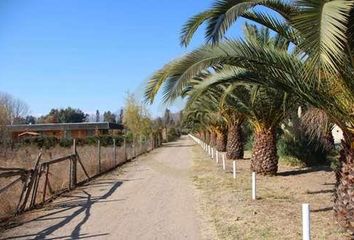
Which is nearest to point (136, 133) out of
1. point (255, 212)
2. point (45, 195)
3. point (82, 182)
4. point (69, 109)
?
point (82, 182)

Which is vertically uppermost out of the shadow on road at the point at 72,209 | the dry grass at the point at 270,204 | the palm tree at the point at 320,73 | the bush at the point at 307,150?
the palm tree at the point at 320,73

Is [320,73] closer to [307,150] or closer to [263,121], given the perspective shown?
[263,121]

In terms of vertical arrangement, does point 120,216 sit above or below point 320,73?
below

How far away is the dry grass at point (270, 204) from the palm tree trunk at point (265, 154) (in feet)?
1.61

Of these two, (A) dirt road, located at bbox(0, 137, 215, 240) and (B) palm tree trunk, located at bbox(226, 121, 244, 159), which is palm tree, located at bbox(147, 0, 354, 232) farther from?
(B) palm tree trunk, located at bbox(226, 121, 244, 159)

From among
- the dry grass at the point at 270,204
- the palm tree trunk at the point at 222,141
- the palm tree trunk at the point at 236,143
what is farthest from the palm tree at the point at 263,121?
the palm tree trunk at the point at 222,141

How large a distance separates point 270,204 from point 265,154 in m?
7.05

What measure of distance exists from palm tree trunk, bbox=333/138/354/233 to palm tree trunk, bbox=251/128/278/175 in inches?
377

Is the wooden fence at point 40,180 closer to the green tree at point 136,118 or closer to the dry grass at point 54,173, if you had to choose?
the dry grass at point 54,173

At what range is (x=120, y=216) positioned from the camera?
454 inches

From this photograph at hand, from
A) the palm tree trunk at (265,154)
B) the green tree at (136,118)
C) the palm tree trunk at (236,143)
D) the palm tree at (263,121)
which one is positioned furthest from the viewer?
the green tree at (136,118)

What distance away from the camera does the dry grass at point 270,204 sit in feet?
30.4

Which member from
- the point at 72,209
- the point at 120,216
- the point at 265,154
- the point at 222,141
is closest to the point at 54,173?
the point at 72,209

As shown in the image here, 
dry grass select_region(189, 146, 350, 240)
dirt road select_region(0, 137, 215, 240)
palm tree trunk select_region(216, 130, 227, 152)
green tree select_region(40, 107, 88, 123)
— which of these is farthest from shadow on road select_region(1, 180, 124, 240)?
green tree select_region(40, 107, 88, 123)
